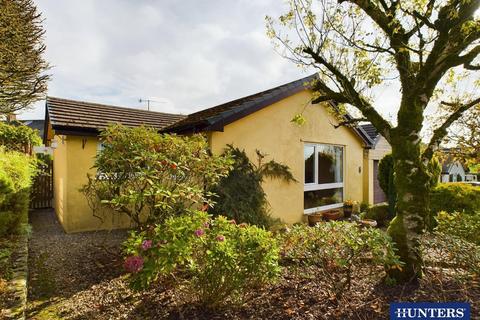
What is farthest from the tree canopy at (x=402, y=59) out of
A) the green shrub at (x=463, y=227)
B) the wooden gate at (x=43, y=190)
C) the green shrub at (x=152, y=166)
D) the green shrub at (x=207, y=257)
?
the wooden gate at (x=43, y=190)

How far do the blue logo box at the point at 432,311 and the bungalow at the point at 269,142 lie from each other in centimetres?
532

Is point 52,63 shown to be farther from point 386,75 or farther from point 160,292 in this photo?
point 386,75

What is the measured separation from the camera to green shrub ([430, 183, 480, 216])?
31.2 feet

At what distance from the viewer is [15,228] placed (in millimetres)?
7562

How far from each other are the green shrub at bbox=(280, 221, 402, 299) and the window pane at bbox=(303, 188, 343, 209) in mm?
6944

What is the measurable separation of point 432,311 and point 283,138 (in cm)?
755

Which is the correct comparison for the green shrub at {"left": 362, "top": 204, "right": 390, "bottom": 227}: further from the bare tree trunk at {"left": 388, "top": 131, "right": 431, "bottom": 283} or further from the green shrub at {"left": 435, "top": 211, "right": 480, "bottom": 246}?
the bare tree trunk at {"left": 388, "top": 131, "right": 431, "bottom": 283}

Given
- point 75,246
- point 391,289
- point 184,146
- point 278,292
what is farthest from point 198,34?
point 391,289

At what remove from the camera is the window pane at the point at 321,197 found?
38.2ft

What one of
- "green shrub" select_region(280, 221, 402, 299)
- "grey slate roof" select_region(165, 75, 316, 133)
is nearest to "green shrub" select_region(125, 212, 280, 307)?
"green shrub" select_region(280, 221, 402, 299)

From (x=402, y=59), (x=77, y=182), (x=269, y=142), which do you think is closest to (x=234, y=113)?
(x=269, y=142)

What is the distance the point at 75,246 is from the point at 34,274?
1.84 meters

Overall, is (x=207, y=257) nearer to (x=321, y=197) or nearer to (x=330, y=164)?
(x=321, y=197)

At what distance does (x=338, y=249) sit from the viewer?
414 centimetres
